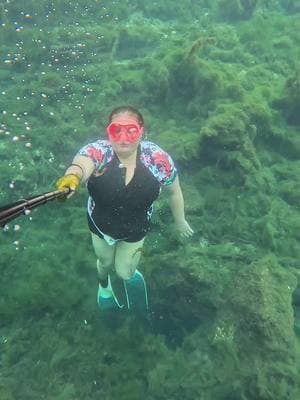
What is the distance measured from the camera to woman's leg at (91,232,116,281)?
4.51 metres

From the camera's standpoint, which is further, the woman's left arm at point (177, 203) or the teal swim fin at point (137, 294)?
the teal swim fin at point (137, 294)

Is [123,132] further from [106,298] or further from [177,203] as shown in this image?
[106,298]

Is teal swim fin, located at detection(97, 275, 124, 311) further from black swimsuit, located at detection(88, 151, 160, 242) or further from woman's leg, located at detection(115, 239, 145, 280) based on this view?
black swimsuit, located at detection(88, 151, 160, 242)

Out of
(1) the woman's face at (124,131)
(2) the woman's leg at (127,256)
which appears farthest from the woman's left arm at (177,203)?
(1) the woman's face at (124,131)

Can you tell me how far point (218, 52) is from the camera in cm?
1057

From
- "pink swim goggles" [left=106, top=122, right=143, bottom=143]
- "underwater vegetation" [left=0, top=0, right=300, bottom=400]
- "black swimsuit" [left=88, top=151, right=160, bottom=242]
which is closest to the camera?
"pink swim goggles" [left=106, top=122, right=143, bottom=143]

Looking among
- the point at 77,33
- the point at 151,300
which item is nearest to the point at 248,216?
the point at 151,300

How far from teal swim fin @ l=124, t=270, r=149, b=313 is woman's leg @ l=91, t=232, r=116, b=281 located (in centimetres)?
42

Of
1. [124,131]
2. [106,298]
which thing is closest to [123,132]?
[124,131]

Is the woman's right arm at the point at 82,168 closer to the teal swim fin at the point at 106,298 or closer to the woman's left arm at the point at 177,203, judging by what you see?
the woman's left arm at the point at 177,203

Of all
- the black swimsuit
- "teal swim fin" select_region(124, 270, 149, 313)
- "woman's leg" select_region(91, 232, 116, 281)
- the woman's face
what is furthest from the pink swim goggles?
"teal swim fin" select_region(124, 270, 149, 313)

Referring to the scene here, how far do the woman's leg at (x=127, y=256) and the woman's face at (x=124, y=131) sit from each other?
1247 mm

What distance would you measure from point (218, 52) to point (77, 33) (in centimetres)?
386

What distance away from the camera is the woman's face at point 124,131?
3.60 metres
